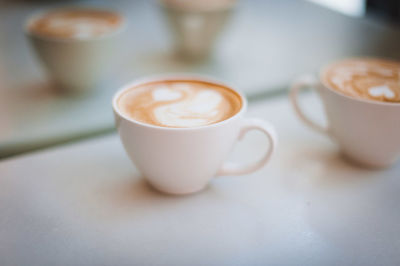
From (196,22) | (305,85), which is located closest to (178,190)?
(305,85)

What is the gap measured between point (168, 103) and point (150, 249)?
0.17 m

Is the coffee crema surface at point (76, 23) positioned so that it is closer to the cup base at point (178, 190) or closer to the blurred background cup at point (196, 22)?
the blurred background cup at point (196, 22)

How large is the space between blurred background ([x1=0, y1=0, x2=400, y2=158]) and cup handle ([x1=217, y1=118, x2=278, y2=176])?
24 cm

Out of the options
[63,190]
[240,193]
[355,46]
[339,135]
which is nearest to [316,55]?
[355,46]

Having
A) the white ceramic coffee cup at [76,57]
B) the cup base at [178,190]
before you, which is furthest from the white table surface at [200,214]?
the white ceramic coffee cup at [76,57]

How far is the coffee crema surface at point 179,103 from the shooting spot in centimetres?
47

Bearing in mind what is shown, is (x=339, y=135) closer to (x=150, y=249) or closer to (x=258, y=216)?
(x=258, y=216)

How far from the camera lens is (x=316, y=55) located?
892mm

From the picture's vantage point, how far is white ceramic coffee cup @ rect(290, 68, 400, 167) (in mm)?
490

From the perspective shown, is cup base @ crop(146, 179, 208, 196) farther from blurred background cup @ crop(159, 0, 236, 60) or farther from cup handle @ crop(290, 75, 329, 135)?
blurred background cup @ crop(159, 0, 236, 60)

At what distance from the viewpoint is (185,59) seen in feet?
2.78

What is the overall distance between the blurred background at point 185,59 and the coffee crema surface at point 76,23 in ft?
0.14

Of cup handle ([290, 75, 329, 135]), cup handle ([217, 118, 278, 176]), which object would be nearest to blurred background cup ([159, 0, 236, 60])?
cup handle ([290, 75, 329, 135])

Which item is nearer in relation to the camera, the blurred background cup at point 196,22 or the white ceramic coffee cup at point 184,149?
the white ceramic coffee cup at point 184,149
